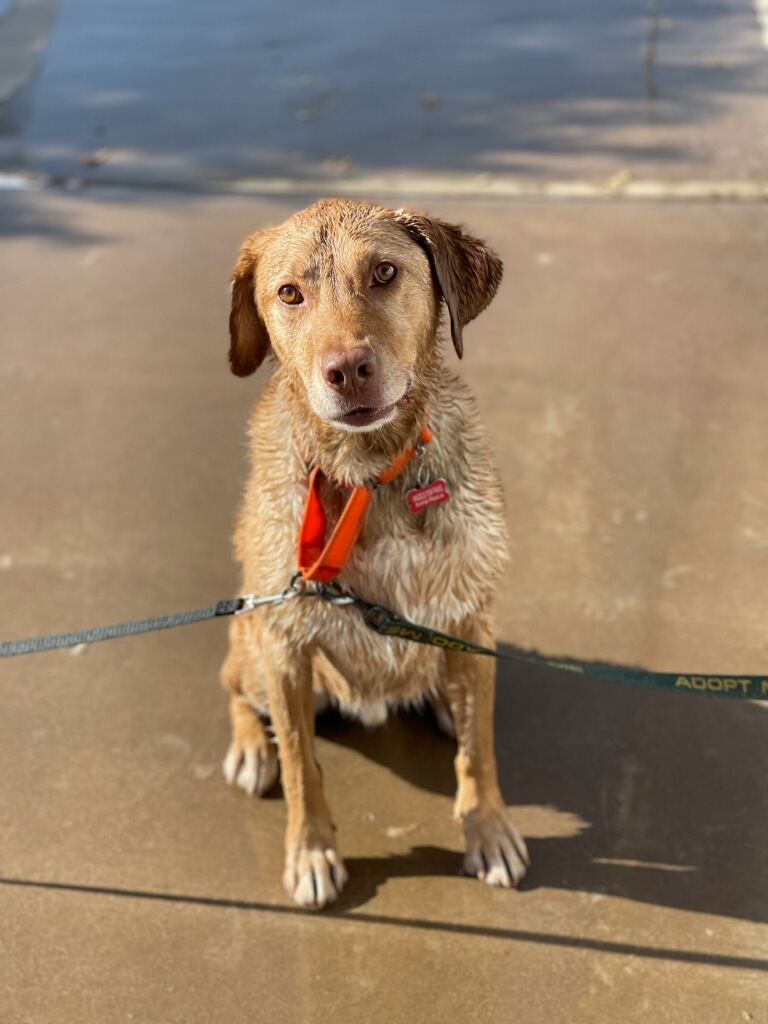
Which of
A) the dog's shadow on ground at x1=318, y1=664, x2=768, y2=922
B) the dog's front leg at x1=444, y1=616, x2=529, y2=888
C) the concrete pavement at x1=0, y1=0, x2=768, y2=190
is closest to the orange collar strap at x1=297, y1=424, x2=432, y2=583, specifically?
the dog's front leg at x1=444, y1=616, x2=529, y2=888

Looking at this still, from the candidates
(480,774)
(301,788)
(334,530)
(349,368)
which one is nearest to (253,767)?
(301,788)

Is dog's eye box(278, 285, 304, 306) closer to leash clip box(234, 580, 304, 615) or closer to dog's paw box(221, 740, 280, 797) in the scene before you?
leash clip box(234, 580, 304, 615)

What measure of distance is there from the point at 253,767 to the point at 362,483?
1074mm

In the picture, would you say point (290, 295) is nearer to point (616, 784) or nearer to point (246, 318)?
point (246, 318)

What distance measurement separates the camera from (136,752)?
352 centimetres

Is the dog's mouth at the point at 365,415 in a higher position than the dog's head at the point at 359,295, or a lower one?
lower

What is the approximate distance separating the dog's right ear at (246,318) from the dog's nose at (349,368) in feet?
1.52

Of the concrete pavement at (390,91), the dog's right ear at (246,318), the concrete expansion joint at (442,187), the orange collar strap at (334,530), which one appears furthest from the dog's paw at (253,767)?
the concrete pavement at (390,91)

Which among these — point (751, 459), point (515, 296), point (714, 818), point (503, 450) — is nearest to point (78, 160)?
point (515, 296)

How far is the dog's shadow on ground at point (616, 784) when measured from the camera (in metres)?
3.02

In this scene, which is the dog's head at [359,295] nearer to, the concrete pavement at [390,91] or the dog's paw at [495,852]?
the dog's paw at [495,852]

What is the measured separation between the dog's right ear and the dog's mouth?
18.2 inches

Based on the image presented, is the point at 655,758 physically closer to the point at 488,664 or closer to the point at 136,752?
the point at 488,664

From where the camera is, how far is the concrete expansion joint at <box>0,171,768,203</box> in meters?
6.51
